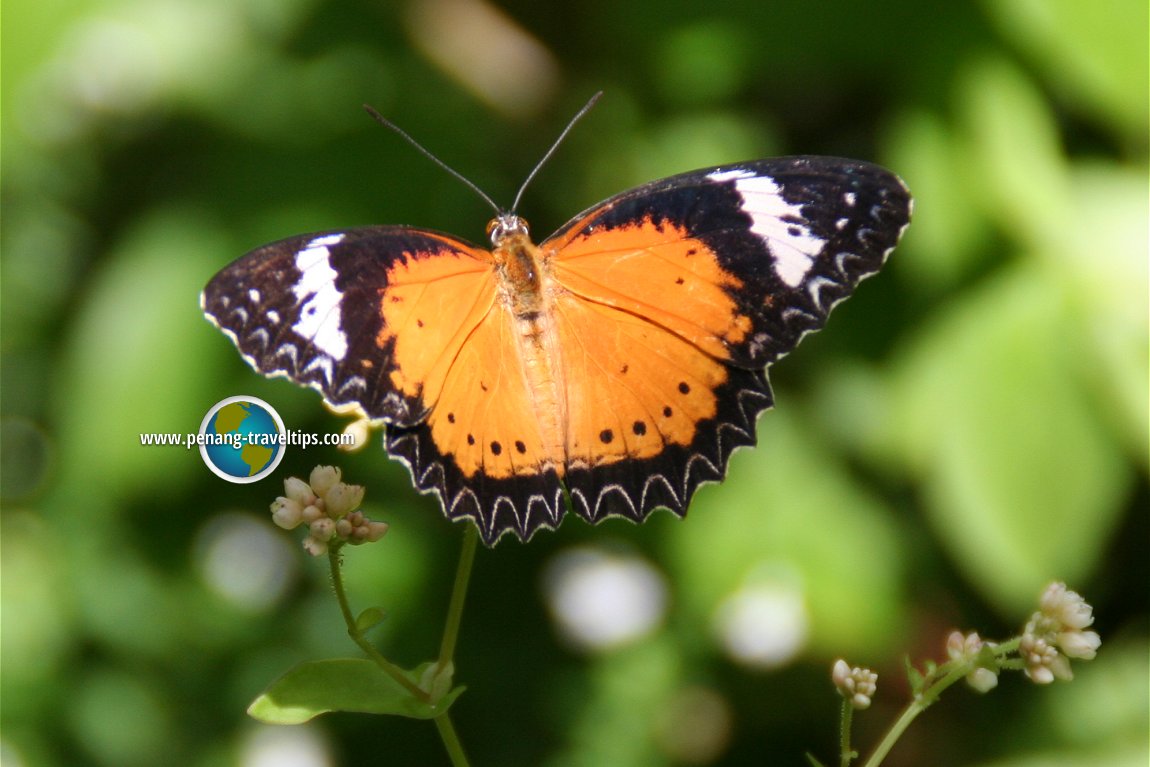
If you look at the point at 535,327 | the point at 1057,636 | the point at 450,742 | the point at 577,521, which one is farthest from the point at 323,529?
the point at 577,521

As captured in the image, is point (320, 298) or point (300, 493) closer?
point (300, 493)

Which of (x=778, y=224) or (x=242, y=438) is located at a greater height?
(x=778, y=224)

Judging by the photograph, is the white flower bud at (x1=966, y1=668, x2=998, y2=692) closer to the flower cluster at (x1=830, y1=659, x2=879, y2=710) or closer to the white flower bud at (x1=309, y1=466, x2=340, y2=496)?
the flower cluster at (x1=830, y1=659, x2=879, y2=710)

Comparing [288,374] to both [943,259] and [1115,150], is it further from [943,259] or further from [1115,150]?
[1115,150]

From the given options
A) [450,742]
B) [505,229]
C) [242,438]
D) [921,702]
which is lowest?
[450,742]

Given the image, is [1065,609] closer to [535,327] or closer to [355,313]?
[535,327]

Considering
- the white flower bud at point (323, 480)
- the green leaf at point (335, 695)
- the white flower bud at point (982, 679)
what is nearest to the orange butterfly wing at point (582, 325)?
the white flower bud at point (323, 480)

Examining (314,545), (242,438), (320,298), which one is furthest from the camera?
(242,438)
